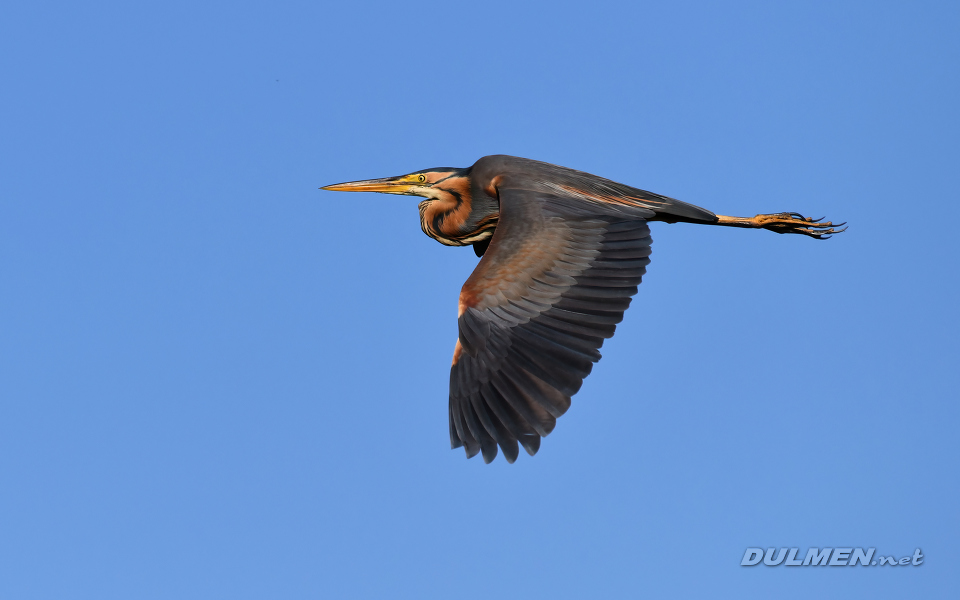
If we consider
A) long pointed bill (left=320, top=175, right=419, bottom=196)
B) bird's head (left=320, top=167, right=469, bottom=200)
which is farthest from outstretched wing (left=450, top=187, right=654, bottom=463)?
long pointed bill (left=320, top=175, right=419, bottom=196)

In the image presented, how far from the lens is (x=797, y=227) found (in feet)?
34.9

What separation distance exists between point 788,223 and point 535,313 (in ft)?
12.0

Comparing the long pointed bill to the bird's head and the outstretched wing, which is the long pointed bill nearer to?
the bird's head

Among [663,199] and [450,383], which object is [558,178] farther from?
[450,383]

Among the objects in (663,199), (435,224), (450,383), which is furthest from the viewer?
(435,224)

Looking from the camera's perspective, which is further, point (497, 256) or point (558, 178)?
point (558, 178)

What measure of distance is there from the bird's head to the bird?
10.2 inches

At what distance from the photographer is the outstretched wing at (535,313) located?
299 inches

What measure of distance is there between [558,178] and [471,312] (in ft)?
7.17

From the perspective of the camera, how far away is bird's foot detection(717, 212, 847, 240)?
10586 millimetres

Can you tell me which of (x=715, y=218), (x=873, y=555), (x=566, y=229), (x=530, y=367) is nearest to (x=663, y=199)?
(x=715, y=218)

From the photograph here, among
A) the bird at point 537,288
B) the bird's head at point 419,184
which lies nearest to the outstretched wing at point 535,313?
the bird at point 537,288

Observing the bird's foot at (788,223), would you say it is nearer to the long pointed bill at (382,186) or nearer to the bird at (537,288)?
the bird at (537,288)

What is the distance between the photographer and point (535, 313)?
8.25 metres
